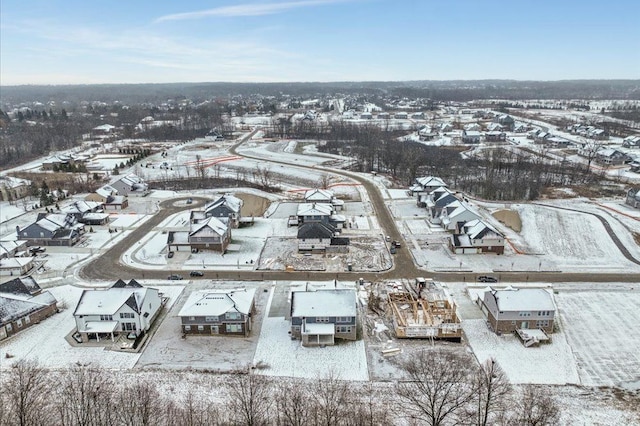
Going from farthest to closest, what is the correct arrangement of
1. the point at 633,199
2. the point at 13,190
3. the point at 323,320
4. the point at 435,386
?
the point at 13,190
the point at 633,199
the point at 323,320
the point at 435,386

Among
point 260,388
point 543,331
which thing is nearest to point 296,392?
point 260,388

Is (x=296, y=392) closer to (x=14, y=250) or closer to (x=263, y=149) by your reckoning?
(x=14, y=250)

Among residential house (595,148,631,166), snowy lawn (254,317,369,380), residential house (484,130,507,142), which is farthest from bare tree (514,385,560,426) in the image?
residential house (484,130,507,142)

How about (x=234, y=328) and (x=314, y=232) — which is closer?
(x=234, y=328)

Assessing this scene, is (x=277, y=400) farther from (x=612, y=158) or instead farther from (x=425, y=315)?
(x=612, y=158)

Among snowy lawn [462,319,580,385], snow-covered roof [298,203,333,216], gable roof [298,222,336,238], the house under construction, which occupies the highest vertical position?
snow-covered roof [298,203,333,216]

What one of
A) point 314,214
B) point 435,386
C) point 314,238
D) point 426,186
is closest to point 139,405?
point 435,386

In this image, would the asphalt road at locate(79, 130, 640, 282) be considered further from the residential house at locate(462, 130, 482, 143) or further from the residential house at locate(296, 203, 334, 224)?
the residential house at locate(462, 130, 482, 143)
